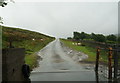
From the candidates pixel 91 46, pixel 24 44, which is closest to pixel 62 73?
pixel 91 46

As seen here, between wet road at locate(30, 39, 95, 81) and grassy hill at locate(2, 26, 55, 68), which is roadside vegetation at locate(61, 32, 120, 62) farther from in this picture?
grassy hill at locate(2, 26, 55, 68)

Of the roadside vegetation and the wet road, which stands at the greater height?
the roadside vegetation

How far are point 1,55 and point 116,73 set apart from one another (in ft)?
17.0

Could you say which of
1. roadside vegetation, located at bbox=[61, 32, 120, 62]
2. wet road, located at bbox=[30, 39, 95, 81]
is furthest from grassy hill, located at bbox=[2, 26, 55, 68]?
roadside vegetation, located at bbox=[61, 32, 120, 62]

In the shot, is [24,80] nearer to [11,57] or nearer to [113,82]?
[11,57]

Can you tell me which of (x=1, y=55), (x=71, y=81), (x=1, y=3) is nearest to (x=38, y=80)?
(x=71, y=81)

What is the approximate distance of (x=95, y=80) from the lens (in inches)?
338

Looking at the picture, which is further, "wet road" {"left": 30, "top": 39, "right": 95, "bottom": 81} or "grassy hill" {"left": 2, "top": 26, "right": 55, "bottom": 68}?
"grassy hill" {"left": 2, "top": 26, "right": 55, "bottom": 68}

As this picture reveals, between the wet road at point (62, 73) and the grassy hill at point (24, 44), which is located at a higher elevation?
the grassy hill at point (24, 44)

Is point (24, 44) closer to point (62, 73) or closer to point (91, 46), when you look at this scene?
point (91, 46)

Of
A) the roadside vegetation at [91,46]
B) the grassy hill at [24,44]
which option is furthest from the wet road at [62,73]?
the roadside vegetation at [91,46]

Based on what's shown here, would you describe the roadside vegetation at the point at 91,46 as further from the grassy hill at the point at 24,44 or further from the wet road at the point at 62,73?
the grassy hill at the point at 24,44

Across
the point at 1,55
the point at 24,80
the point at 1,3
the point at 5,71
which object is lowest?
the point at 24,80

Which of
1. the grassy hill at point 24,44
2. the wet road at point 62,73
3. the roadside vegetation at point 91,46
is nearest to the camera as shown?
the wet road at point 62,73
